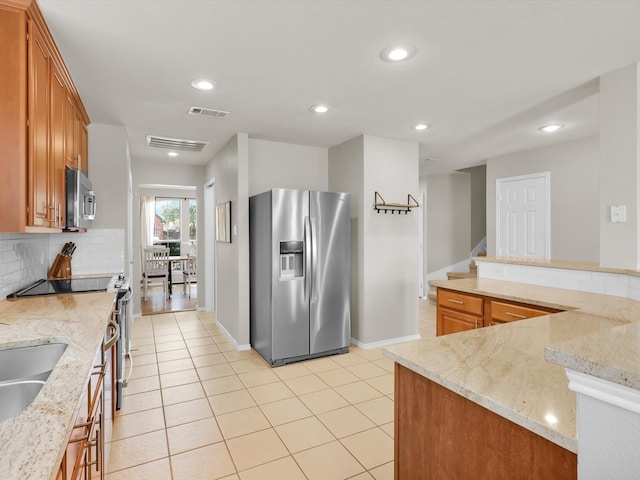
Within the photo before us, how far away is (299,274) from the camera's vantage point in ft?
12.1

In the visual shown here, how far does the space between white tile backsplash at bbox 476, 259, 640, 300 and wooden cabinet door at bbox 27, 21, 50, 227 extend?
343 centimetres

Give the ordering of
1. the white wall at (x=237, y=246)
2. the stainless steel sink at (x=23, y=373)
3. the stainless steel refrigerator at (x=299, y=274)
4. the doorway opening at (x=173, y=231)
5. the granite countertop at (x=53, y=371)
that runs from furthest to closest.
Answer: the doorway opening at (x=173, y=231) → the white wall at (x=237, y=246) → the stainless steel refrigerator at (x=299, y=274) → the stainless steel sink at (x=23, y=373) → the granite countertop at (x=53, y=371)

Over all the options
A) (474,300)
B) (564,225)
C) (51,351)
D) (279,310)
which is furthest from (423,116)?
(51,351)

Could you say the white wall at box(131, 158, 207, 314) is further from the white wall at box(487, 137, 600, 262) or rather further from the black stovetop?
the white wall at box(487, 137, 600, 262)

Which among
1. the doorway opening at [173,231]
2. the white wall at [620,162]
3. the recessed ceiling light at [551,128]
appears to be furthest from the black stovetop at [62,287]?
the doorway opening at [173,231]

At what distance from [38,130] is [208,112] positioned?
158cm

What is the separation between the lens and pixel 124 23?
6.09 ft

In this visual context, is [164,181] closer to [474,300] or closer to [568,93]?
[474,300]

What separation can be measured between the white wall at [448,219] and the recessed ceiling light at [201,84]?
5.04 meters

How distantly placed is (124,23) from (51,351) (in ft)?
5.43

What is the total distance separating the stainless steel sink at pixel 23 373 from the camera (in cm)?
134

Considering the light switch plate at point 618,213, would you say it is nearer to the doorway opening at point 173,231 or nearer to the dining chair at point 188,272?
the dining chair at point 188,272

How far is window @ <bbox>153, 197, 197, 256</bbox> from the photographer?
9016mm

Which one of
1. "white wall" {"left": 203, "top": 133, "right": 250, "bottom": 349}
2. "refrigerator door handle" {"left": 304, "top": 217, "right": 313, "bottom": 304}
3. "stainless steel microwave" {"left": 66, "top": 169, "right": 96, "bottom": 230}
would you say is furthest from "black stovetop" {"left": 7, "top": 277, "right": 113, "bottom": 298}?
"refrigerator door handle" {"left": 304, "top": 217, "right": 313, "bottom": 304}
